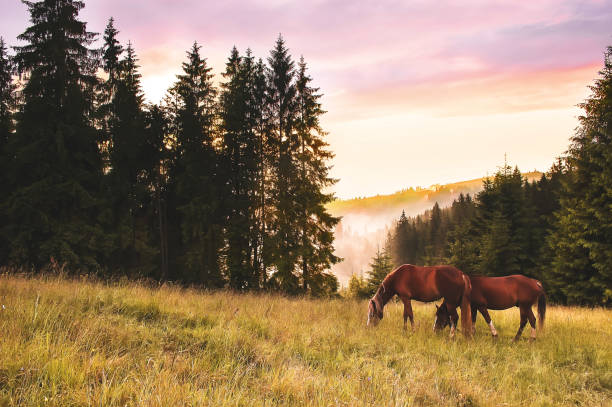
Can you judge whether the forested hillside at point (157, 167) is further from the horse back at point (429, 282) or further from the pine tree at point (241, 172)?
the horse back at point (429, 282)

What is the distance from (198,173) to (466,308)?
18678 mm

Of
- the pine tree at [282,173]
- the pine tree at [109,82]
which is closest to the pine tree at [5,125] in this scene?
the pine tree at [109,82]

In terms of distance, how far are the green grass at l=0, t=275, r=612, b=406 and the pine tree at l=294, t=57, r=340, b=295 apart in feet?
38.5

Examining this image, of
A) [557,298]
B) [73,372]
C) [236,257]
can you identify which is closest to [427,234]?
[557,298]

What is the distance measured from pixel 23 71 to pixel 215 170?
12.1 meters

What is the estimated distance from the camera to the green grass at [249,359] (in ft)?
10.5

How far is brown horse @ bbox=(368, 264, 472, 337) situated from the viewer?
7.99 metres

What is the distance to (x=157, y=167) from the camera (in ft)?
77.7

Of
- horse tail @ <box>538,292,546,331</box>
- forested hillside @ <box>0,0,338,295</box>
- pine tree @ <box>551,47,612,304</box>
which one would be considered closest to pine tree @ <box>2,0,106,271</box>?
forested hillside @ <box>0,0,338,295</box>

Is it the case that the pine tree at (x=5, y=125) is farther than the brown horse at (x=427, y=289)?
Yes

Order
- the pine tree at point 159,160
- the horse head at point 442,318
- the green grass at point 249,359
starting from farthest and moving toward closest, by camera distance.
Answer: the pine tree at point 159,160, the horse head at point 442,318, the green grass at point 249,359

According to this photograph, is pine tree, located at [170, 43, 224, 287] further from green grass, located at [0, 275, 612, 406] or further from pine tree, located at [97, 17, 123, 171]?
green grass, located at [0, 275, 612, 406]

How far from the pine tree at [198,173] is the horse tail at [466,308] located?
16.5 m

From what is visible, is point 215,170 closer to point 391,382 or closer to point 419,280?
point 419,280
